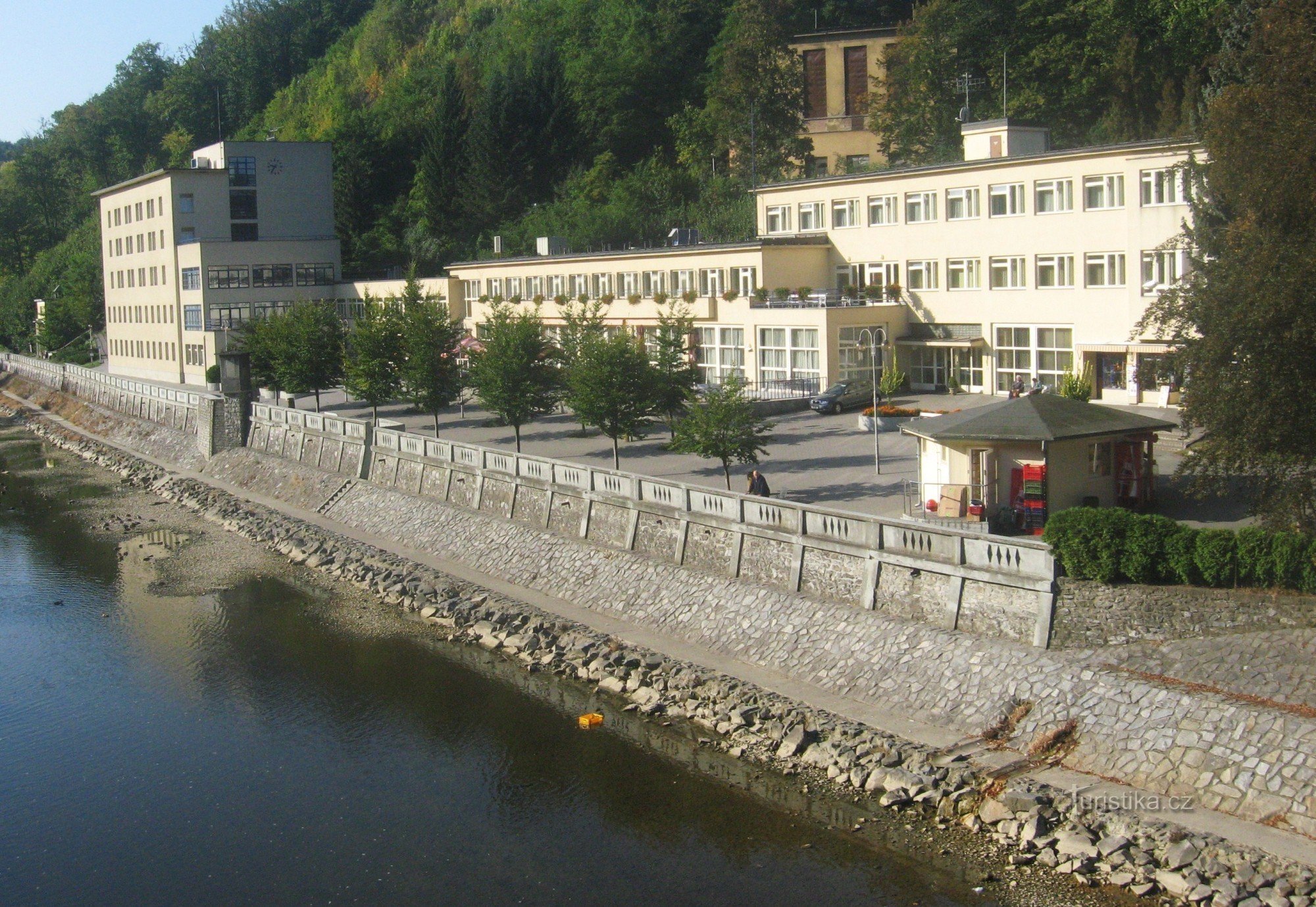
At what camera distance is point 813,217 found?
157 feet

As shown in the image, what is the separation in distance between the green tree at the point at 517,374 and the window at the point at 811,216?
46.1 ft

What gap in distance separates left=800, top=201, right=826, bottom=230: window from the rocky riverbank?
24.8 meters

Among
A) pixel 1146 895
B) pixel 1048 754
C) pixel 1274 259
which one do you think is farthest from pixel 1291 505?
pixel 1146 895

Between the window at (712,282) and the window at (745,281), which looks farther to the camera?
the window at (712,282)

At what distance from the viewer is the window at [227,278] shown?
6425 cm

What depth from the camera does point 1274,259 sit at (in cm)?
1759

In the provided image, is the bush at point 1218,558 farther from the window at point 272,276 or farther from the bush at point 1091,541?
the window at point 272,276

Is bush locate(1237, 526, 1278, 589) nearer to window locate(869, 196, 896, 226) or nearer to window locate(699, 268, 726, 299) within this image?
window locate(869, 196, 896, 226)

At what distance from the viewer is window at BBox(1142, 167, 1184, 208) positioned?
3556 centimetres

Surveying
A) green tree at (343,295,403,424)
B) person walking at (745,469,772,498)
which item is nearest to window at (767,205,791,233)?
green tree at (343,295,403,424)

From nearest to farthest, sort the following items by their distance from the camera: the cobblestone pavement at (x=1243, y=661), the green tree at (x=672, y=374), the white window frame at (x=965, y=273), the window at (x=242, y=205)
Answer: the cobblestone pavement at (x=1243, y=661)
the green tree at (x=672, y=374)
the white window frame at (x=965, y=273)
the window at (x=242, y=205)

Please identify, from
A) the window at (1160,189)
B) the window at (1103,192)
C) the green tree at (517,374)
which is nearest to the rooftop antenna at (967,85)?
the window at (1103,192)

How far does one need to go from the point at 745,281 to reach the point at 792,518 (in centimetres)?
2471

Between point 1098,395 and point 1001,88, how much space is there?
2350 cm
